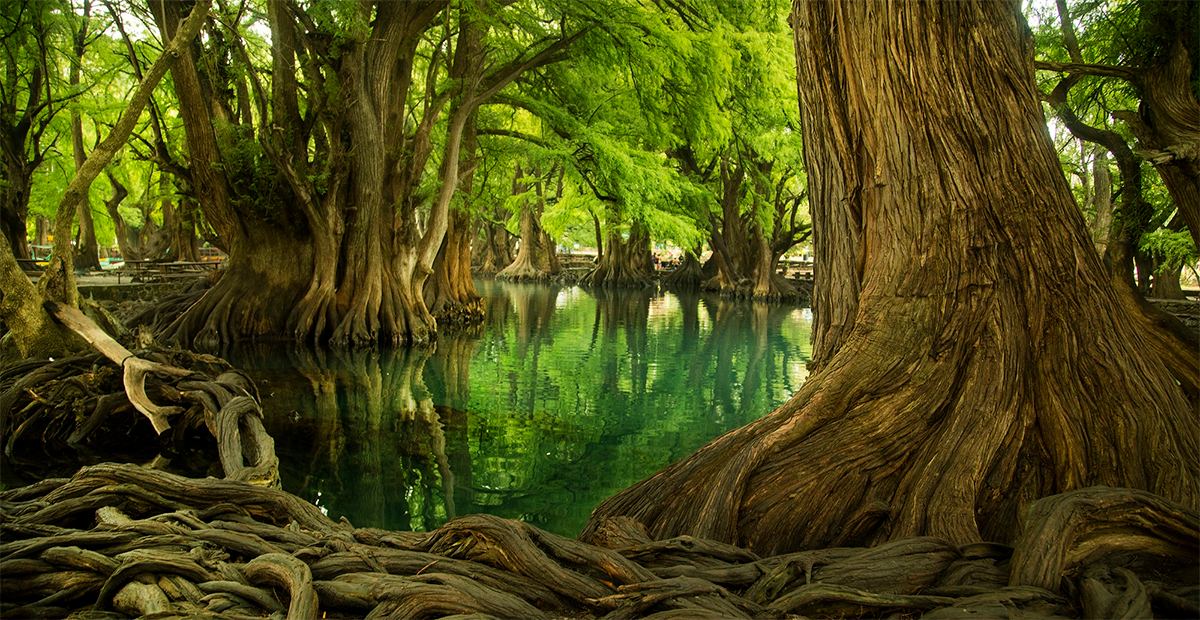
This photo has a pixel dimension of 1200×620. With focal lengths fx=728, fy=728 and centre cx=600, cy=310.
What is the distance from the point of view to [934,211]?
3574 millimetres

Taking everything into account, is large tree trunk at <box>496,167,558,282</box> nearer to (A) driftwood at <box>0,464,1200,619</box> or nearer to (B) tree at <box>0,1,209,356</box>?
(B) tree at <box>0,1,209,356</box>

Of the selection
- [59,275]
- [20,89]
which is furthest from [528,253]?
[59,275]

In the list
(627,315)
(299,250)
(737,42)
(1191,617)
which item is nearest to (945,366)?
(1191,617)

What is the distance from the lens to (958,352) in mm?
3592

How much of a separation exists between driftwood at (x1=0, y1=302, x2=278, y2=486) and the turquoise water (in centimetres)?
85

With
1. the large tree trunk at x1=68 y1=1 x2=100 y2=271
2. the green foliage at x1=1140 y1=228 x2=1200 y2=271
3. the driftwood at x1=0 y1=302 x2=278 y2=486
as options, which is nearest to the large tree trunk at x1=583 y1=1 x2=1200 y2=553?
the driftwood at x1=0 y1=302 x2=278 y2=486

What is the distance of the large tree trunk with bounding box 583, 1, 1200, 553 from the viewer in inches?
134

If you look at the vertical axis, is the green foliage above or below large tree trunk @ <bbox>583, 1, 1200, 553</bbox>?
above

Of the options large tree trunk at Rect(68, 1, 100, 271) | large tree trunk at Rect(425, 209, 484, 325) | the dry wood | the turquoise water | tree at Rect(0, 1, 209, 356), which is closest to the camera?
the dry wood

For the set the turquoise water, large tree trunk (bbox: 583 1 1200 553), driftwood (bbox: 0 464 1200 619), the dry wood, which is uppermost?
large tree trunk (bbox: 583 1 1200 553)

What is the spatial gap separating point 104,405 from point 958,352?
22.3 feet

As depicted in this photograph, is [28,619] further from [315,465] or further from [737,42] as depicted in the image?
[737,42]

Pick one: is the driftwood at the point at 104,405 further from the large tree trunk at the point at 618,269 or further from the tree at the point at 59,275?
the large tree trunk at the point at 618,269

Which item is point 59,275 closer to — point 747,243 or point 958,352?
point 958,352
